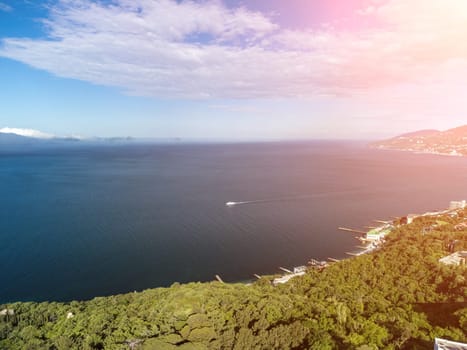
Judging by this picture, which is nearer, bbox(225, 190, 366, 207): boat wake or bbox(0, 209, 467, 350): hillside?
bbox(0, 209, 467, 350): hillside

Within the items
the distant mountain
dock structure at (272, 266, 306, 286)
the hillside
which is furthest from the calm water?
the distant mountain

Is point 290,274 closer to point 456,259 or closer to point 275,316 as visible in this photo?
point 275,316

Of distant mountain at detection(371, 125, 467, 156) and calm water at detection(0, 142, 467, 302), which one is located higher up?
distant mountain at detection(371, 125, 467, 156)

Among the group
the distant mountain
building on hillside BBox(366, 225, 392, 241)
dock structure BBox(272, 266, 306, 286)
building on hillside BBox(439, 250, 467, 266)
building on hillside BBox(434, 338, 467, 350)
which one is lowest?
dock structure BBox(272, 266, 306, 286)

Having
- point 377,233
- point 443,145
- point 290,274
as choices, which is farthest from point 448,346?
point 443,145

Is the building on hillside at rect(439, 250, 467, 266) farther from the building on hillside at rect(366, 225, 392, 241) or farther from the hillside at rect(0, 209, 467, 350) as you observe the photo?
the building on hillside at rect(366, 225, 392, 241)

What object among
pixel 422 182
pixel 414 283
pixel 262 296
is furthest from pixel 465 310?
pixel 422 182

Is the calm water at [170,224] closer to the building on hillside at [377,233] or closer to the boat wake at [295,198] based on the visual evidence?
the boat wake at [295,198]

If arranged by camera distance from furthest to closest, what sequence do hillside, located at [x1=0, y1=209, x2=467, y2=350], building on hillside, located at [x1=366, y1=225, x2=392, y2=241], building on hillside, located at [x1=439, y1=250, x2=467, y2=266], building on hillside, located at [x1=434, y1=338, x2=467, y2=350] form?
building on hillside, located at [x1=366, y1=225, x2=392, y2=241]
building on hillside, located at [x1=439, y1=250, x2=467, y2=266]
hillside, located at [x1=0, y1=209, x2=467, y2=350]
building on hillside, located at [x1=434, y1=338, x2=467, y2=350]
